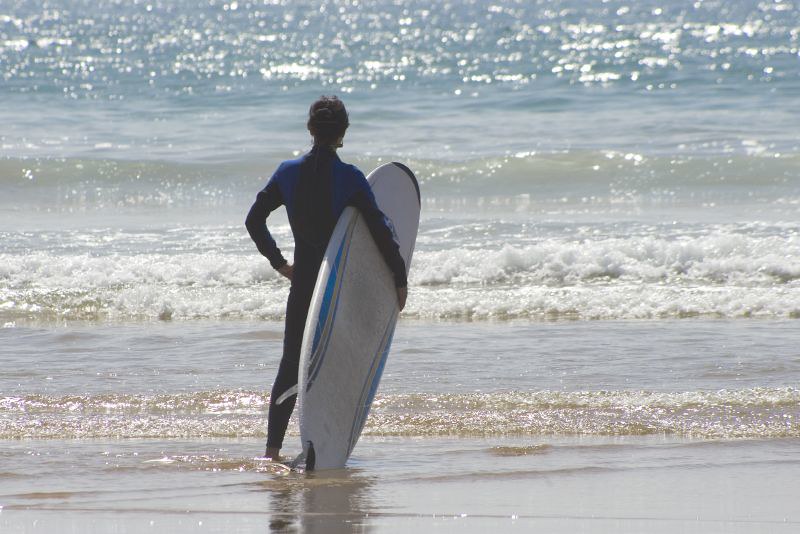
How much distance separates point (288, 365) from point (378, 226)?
24.1 inches

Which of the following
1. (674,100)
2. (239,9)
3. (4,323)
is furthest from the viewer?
(239,9)

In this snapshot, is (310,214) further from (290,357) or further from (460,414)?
(460,414)

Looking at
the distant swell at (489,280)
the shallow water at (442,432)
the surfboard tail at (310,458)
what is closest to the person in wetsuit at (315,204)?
the surfboard tail at (310,458)

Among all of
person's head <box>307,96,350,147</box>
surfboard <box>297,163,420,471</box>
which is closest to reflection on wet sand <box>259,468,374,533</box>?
surfboard <box>297,163,420,471</box>

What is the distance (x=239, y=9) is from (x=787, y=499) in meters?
45.1

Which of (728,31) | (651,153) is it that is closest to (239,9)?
(728,31)

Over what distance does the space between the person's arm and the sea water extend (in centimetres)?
78

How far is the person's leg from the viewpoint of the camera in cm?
422

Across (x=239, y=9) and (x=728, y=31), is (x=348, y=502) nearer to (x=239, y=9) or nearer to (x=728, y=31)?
(x=728, y=31)

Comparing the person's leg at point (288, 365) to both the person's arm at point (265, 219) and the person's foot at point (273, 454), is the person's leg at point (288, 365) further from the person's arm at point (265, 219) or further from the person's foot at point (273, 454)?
the person's arm at point (265, 219)

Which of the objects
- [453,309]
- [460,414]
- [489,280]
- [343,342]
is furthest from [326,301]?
[489,280]

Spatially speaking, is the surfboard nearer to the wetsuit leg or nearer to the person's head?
the wetsuit leg

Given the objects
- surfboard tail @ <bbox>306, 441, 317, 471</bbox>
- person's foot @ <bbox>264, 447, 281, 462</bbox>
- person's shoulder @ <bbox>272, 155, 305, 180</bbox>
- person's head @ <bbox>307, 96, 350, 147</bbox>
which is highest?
person's head @ <bbox>307, 96, 350, 147</bbox>

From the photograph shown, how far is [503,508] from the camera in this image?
145 inches
